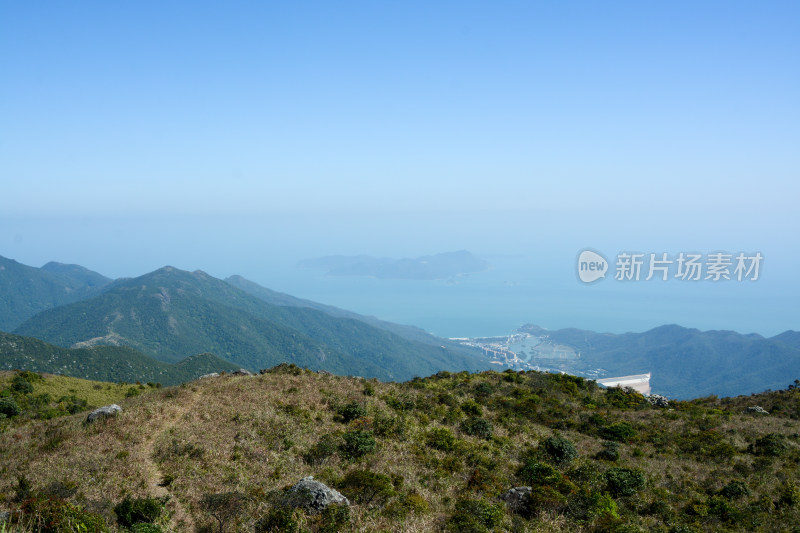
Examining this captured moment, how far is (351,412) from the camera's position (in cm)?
2053

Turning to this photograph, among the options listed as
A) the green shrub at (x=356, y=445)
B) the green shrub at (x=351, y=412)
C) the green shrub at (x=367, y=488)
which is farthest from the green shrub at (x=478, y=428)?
the green shrub at (x=367, y=488)

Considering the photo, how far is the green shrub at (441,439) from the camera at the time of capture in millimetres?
18062

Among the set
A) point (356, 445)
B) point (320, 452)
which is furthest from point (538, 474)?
point (320, 452)

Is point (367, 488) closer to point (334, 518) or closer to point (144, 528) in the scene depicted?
point (334, 518)

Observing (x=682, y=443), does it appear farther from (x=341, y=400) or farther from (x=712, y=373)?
(x=712, y=373)

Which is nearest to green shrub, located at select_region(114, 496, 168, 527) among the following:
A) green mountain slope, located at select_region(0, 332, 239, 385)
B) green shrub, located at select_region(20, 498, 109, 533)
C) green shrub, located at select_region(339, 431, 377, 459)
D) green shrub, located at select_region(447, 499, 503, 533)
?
green shrub, located at select_region(20, 498, 109, 533)

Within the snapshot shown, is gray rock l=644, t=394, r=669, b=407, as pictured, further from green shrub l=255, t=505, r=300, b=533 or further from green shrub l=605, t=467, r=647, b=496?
green shrub l=255, t=505, r=300, b=533

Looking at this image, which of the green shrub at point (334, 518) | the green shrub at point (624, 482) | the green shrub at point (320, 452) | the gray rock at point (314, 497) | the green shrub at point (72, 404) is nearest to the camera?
the green shrub at point (334, 518)

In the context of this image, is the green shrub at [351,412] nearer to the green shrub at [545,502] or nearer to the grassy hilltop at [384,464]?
the grassy hilltop at [384,464]

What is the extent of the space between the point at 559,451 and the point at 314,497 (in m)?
12.4

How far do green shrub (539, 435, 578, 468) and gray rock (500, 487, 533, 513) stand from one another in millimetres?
6420

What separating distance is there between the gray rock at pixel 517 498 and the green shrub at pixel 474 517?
106 cm

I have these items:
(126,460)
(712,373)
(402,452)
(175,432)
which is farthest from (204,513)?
(712,373)

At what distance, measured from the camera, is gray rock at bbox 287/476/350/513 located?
1116cm
